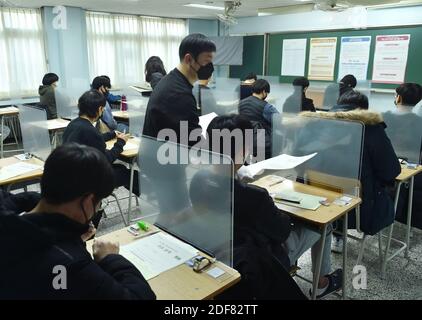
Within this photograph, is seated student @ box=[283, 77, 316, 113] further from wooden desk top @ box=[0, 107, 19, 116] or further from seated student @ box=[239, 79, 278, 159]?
wooden desk top @ box=[0, 107, 19, 116]

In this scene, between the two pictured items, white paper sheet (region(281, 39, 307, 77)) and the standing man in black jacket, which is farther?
white paper sheet (region(281, 39, 307, 77))

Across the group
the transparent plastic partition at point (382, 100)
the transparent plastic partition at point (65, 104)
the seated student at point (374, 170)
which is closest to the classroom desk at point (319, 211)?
the seated student at point (374, 170)

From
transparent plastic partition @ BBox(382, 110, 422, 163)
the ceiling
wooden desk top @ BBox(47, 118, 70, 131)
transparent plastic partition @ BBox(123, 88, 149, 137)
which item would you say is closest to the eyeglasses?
transparent plastic partition @ BBox(382, 110, 422, 163)

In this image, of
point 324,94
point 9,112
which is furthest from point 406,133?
point 9,112

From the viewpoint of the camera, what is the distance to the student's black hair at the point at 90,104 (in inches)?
100

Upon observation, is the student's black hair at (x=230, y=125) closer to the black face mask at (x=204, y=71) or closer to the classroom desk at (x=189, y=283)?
the black face mask at (x=204, y=71)

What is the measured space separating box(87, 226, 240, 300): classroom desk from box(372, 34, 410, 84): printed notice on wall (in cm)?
580

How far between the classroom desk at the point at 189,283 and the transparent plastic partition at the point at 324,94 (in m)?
4.71

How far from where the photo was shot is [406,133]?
2734mm

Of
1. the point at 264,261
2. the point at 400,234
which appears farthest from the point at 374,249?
the point at 264,261

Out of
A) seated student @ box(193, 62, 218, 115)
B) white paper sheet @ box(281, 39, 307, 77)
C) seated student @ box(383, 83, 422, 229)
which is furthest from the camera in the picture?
white paper sheet @ box(281, 39, 307, 77)

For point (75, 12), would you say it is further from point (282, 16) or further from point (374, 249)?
point (374, 249)

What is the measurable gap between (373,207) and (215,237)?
4.19 feet

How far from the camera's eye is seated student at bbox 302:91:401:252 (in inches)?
82.0
